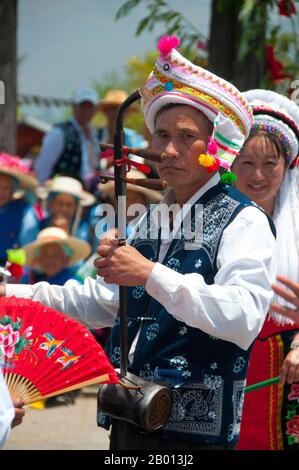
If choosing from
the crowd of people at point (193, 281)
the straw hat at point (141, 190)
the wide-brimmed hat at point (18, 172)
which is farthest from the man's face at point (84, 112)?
the crowd of people at point (193, 281)

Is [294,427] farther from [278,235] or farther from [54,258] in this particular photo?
[54,258]

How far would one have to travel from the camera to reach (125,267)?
2982 millimetres

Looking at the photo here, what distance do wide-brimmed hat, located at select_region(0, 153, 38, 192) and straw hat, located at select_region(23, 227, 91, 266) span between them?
2.04 feet

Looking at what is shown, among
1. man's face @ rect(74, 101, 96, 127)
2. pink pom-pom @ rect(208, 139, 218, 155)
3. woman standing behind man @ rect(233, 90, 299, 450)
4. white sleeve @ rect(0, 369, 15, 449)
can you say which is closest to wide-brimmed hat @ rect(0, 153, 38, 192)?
man's face @ rect(74, 101, 96, 127)

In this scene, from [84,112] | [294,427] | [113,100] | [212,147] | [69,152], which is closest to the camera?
[212,147]

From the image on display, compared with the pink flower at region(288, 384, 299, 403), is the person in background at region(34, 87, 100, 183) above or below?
above

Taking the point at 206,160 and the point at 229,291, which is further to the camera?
the point at 206,160

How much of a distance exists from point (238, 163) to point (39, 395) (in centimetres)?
165

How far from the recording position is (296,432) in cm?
408

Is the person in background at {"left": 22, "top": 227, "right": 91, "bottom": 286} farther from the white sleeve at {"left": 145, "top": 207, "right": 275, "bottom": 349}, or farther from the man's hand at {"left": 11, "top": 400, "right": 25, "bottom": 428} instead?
the man's hand at {"left": 11, "top": 400, "right": 25, "bottom": 428}

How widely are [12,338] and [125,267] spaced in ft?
1.35

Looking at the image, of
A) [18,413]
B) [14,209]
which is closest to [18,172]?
[14,209]

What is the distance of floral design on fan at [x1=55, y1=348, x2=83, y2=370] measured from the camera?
9.86 ft

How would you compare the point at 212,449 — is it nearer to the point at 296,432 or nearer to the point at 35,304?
the point at 35,304
